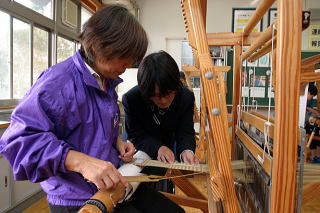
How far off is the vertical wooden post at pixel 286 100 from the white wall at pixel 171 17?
17.4 feet

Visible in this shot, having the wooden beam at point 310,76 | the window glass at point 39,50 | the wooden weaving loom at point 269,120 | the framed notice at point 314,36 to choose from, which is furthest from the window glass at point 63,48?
the framed notice at point 314,36

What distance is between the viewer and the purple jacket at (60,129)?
0.61m

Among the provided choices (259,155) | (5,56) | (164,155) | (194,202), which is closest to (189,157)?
(164,155)

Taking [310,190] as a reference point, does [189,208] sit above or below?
below

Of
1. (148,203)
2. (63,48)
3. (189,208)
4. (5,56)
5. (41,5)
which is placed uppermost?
(41,5)

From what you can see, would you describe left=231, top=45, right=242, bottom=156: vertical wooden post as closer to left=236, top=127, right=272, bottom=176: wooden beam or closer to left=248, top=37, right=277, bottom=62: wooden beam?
left=248, top=37, right=277, bottom=62: wooden beam

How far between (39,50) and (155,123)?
2420mm

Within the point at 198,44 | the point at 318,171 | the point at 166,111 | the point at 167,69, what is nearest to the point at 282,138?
the point at 198,44

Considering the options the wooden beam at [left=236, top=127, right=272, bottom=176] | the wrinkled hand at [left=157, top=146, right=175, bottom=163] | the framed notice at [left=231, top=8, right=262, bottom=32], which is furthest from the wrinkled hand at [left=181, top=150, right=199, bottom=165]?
the framed notice at [left=231, top=8, right=262, bottom=32]

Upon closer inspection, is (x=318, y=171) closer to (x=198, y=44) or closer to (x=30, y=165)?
(x=198, y=44)

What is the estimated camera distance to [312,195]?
82 centimetres

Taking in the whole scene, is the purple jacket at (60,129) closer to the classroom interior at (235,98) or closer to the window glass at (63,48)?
the classroom interior at (235,98)

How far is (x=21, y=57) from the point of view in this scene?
2.94 metres

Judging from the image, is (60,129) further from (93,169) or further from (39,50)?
(39,50)
